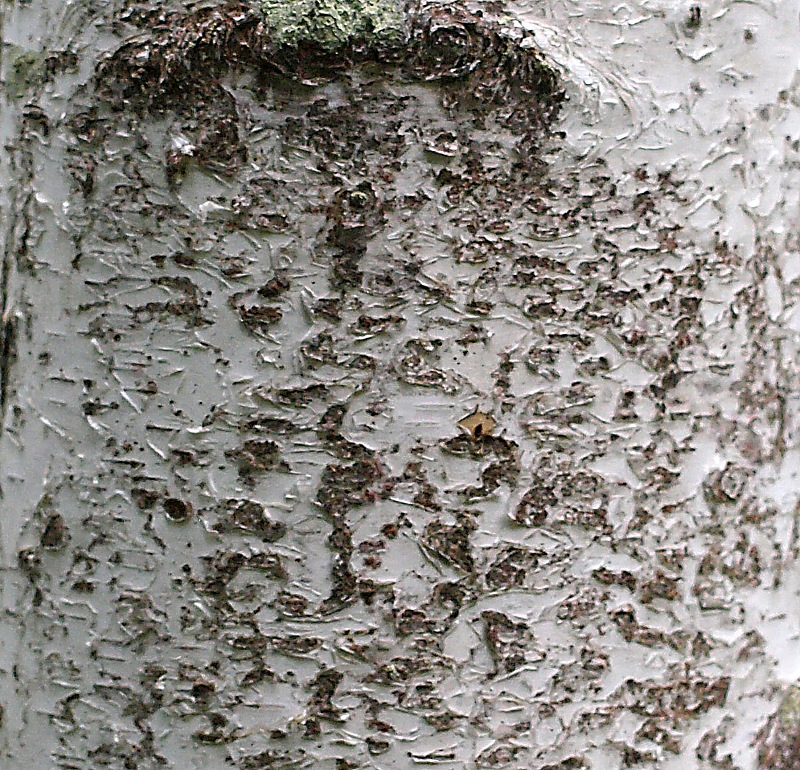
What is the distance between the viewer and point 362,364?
18.8 inches

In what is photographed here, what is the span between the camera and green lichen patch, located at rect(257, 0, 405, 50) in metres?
0.45

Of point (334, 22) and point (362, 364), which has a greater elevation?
point (334, 22)

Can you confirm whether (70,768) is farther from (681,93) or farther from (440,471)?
(681,93)

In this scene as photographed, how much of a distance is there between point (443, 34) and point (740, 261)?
0.22 m

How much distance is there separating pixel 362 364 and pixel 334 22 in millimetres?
179

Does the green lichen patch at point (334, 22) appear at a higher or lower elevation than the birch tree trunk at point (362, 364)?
higher

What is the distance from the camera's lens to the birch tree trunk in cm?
47

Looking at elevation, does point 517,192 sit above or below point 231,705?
above

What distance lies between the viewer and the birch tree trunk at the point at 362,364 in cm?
47

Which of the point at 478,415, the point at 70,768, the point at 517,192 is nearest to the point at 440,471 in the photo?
the point at 478,415

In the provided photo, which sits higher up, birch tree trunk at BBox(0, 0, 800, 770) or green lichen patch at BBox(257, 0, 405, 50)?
green lichen patch at BBox(257, 0, 405, 50)

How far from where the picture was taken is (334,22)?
452mm

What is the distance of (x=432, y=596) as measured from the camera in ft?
1.61

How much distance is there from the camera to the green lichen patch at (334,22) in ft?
1.48
